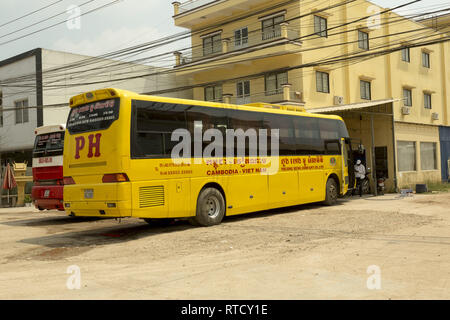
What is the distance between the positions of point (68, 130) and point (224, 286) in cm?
735

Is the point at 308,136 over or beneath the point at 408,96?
beneath

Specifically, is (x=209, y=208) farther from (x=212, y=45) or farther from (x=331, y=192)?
(x=212, y=45)

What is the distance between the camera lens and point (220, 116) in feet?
42.0

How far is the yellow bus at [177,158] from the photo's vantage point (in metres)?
10.4

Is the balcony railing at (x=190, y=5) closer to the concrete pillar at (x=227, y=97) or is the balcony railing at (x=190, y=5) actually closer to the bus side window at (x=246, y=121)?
the concrete pillar at (x=227, y=97)

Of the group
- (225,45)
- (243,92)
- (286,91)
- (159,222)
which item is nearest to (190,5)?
(225,45)

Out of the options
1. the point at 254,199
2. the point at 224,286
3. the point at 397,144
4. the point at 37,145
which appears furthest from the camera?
the point at 397,144

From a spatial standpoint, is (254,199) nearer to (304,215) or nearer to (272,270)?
(304,215)

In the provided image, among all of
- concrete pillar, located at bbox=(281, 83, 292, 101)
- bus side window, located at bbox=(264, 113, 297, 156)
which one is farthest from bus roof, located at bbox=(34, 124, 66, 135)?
concrete pillar, located at bbox=(281, 83, 292, 101)

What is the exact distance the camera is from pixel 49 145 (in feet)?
49.9

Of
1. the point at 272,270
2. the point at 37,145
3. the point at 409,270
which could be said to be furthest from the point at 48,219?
the point at 409,270

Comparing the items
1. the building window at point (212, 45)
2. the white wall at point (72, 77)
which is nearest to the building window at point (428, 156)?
the building window at point (212, 45)

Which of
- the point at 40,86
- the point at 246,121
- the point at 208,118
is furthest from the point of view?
the point at 40,86

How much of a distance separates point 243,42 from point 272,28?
8.63 ft
